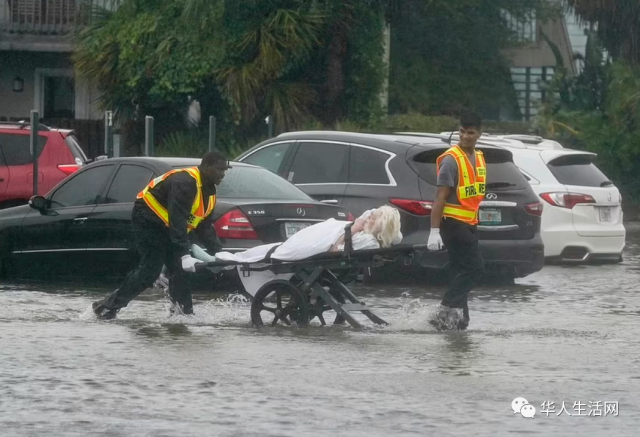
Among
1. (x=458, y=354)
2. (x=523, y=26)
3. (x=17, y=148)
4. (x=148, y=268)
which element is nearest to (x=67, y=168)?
(x=17, y=148)

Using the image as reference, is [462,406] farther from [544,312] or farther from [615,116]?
[615,116]

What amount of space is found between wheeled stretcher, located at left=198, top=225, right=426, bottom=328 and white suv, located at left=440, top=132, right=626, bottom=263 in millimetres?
6709

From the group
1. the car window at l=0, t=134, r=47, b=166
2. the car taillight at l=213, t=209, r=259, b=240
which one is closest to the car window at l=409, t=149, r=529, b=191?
the car taillight at l=213, t=209, r=259, b=240

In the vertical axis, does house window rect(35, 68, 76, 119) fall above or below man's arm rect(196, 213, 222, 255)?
above

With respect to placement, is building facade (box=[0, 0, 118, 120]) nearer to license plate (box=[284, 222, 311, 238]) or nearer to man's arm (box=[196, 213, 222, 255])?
license plate (box=[284, 222, 311, 238])

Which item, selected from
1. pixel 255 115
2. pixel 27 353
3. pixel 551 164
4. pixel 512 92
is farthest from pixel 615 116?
pixel 27 353

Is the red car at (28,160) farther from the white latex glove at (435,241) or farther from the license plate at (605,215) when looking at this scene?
the white latex glove at (435,241)

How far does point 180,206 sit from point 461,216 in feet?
6.66

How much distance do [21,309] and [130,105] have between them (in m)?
17.3

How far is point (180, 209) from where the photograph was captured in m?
11.3

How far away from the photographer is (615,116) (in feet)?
98.2

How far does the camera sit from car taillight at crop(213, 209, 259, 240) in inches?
528

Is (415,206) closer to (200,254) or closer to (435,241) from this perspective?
(435,241)

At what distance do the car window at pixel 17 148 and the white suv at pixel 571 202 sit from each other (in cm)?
528
